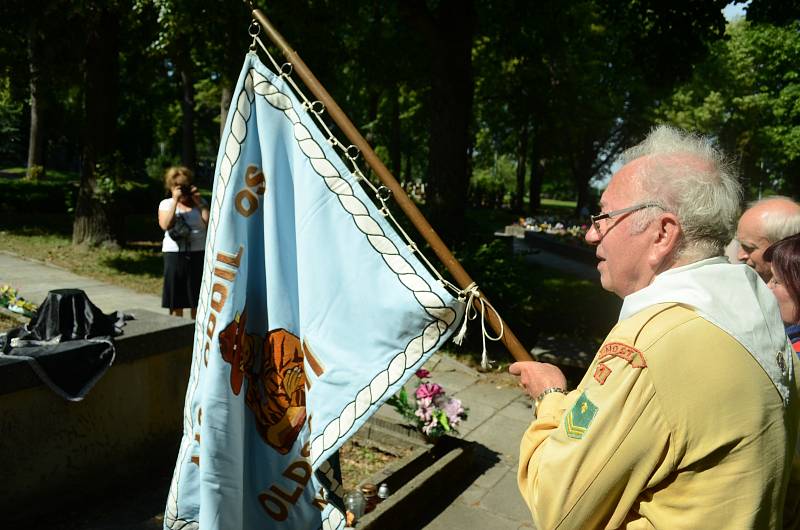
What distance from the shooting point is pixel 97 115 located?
12.7 meters

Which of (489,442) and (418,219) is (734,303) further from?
(489,442)

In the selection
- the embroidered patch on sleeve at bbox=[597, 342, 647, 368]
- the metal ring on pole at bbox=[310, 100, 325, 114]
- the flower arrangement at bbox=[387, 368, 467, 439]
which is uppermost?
the metal ring on pole at bbox=[310, 100, 325, 114]

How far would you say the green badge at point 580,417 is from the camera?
1.51m

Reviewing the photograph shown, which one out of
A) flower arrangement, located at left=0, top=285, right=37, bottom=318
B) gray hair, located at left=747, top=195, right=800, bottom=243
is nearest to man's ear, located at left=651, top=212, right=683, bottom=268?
gray hair, located at left=747, top=195, right=800, bottom=243

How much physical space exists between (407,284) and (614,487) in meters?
0.94

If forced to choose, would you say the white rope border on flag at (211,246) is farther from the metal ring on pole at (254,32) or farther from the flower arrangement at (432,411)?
the flower arrangement at (432,411)

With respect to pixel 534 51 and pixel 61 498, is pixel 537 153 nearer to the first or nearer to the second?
pixel 534 51

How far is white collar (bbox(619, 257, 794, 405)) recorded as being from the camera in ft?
A: 4.94

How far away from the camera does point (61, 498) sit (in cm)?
396

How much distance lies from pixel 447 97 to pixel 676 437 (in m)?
8.42

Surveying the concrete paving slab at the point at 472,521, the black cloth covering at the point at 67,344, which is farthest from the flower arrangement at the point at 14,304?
the concrete paving slab at the point at 472,521

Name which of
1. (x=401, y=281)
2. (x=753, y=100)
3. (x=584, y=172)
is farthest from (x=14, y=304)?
(x=584, y=172)

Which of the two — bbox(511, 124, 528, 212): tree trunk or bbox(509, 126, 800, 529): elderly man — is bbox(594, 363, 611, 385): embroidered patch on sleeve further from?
bbox(511, 124, 528, 212): tree trunk

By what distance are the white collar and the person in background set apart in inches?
45.1
